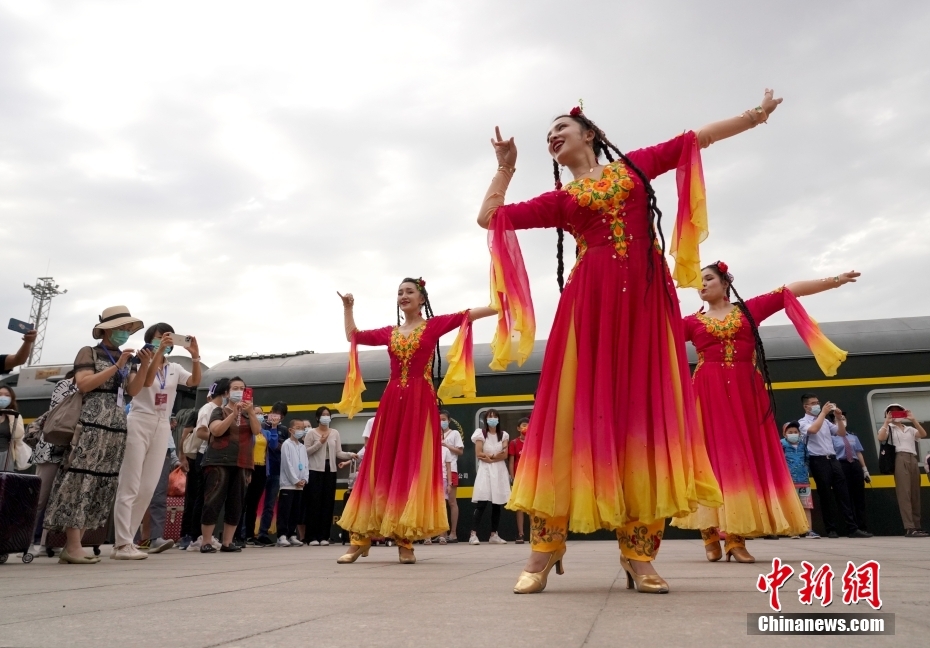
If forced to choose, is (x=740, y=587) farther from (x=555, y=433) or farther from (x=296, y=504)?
(x=296, y=504)

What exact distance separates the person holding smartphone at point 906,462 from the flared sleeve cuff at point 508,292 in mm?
8579

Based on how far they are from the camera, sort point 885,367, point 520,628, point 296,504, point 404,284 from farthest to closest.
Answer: point 296,504 < point 885,367 < point 404,284 < point 520,628

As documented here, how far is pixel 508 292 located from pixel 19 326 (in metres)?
4.35

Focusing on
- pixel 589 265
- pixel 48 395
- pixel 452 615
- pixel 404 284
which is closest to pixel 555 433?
pixel 589 265

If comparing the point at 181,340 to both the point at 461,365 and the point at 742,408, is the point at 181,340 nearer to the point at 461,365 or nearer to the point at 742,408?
the point at 461,365

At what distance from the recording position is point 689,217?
152 inches

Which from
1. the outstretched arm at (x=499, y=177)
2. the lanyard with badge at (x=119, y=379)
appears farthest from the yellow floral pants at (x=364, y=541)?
the outstretched arm at (x=499, y=177)

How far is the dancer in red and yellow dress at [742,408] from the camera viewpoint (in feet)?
17.7

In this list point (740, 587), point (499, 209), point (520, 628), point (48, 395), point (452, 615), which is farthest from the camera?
point (48, 395)

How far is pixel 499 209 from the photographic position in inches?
153

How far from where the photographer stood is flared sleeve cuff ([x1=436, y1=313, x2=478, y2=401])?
668cm

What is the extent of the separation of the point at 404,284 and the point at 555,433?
385cm

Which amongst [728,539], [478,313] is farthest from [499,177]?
[728,539]

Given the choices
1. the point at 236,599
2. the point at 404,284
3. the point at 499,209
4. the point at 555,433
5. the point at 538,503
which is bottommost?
the point at 236,599
